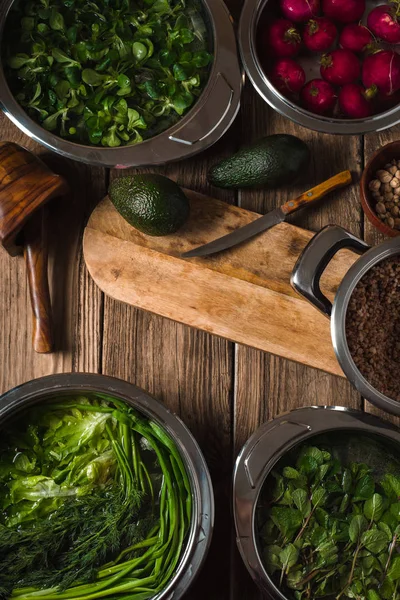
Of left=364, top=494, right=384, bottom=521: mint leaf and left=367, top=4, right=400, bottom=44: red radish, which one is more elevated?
left=367, top=4, right=400, bottom=44: red radish

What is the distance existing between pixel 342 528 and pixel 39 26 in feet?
3.45

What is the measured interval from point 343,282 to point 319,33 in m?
0.50

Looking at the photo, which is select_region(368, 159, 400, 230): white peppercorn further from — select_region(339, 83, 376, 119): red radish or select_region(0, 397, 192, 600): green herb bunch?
select_region(0, 397, 192, 600): green herb bunch

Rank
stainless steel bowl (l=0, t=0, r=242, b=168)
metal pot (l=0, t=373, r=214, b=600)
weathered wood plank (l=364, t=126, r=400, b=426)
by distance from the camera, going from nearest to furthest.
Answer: metal pot (l=0, t=373, r=214, b=600), stainless steel bowl (l=0, t=0, r=242, b=168), weathered wood plank (l=364, t=126, r=400, b=426)

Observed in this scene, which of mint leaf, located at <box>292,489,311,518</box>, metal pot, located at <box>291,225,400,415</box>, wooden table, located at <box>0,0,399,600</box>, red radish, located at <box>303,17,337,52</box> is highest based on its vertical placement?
red radish, located at <box>303,17,337,52</box>

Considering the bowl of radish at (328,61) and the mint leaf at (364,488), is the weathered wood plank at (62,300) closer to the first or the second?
the bowl of radish at (328,61)

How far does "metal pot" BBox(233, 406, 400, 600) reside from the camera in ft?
4.08

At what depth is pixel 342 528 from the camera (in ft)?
4.17

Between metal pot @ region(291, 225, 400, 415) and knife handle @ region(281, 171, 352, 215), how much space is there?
0.16 metres

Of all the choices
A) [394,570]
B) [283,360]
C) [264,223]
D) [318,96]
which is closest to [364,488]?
[394,570]

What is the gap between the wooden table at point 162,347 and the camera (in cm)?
142

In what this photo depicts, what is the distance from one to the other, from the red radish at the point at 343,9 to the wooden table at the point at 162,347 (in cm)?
29

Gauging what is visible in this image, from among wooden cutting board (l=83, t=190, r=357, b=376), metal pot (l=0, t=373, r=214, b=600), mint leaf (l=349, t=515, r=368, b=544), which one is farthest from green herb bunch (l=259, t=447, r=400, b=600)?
wooden cutting board (l=83, t=190, r=357, b=376)

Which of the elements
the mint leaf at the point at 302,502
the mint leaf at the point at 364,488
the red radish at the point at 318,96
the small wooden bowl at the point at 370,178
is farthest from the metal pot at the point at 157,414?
the red radish at the point at 318,96
